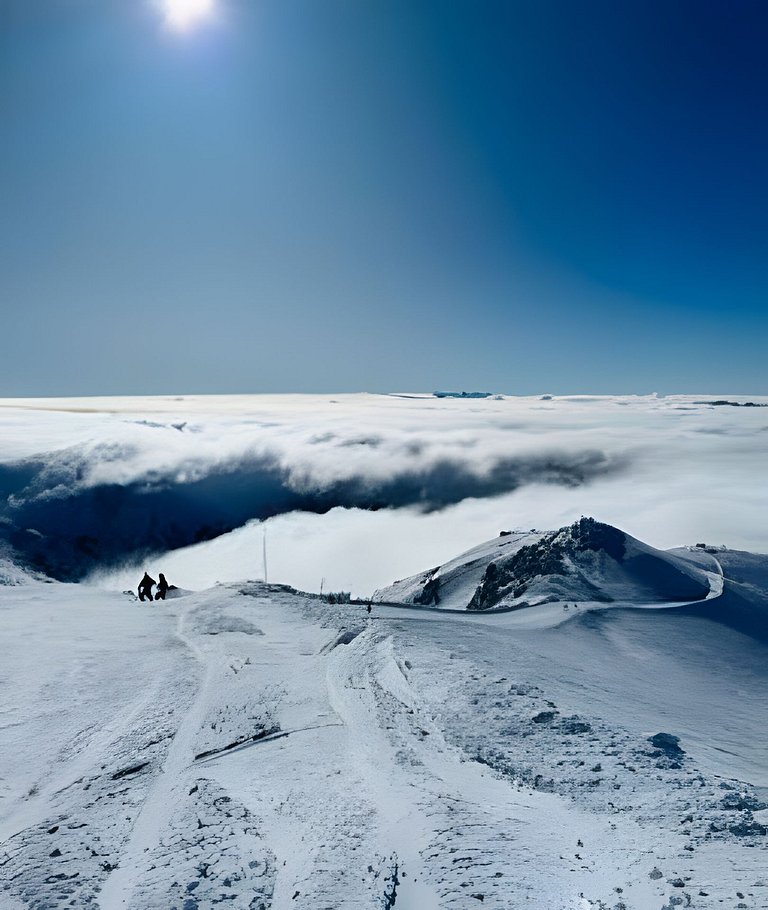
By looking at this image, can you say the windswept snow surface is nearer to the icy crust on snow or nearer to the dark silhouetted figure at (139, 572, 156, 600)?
the icy crust on snow

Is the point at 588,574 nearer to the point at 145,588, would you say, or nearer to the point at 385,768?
the point at 385,768

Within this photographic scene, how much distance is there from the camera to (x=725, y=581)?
18109 mm

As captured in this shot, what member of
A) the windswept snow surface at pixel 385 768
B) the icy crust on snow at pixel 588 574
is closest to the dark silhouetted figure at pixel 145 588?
the windswept snow surface at pixel 385 768

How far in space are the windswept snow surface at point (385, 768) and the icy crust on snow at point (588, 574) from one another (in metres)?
2.63

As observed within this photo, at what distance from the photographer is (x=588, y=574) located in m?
18.6

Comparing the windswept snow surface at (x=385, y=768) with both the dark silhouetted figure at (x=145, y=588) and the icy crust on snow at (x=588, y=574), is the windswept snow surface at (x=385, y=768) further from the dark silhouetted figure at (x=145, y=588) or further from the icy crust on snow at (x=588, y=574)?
the dark silhouetted figure at (x=145, y=588)

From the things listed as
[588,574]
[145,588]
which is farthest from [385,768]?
[145,588]

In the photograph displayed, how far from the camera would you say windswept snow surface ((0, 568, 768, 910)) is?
19.5ft

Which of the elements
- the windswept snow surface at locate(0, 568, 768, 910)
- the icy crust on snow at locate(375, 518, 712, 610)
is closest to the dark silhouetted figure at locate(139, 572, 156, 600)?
the windswept snow surface at locate(0, 568, 768, 910)

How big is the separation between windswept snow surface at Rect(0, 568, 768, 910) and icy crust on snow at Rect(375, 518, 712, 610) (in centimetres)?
263

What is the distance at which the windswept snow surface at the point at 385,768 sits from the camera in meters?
5.93

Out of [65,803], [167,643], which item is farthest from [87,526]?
[65,803]

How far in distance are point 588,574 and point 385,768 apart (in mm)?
12694

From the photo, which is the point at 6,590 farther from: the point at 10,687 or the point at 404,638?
the point at 404,638
